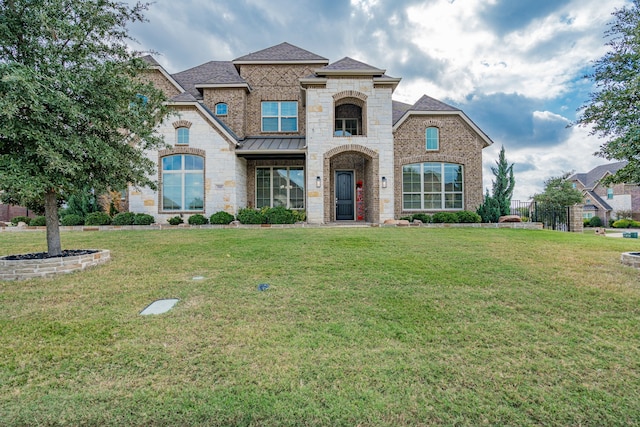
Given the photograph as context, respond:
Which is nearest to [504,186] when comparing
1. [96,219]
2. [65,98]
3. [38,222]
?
[65,98]

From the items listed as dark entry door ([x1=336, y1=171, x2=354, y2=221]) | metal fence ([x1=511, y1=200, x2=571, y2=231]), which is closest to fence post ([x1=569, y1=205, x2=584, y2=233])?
metal fence ([x1=511, y1=200, x2=571, y2=231])

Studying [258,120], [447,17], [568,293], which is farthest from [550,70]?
[258,120]

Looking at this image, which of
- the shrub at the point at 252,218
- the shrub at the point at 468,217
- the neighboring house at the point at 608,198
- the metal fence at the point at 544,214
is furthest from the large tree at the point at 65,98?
the neighboring house at the point at 608,198

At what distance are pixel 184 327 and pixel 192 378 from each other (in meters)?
1.03

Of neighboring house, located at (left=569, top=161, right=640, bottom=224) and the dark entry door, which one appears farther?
neighboring house, located at (left=569, top=161, right=640, bottom=224)

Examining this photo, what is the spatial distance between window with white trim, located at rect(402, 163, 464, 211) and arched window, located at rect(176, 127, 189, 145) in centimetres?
1117

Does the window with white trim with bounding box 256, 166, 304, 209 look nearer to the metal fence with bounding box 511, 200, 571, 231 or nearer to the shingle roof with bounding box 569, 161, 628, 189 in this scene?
the metal fence with bounding box 511, 200, 571, 231

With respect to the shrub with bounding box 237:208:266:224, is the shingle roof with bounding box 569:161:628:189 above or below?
above

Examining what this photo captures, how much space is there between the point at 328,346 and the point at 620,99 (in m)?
7.81

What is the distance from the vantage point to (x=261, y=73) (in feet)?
58.5

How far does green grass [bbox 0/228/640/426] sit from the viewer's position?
2250 millimetres

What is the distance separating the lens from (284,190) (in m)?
16.7

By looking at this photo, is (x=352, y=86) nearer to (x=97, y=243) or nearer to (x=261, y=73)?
(x=261, y=73)

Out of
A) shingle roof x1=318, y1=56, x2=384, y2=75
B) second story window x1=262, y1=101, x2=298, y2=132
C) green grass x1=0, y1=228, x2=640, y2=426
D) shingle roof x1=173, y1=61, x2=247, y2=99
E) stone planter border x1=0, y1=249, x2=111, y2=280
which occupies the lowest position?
green grass x1=0, y1=228, x2=640, y2=426
